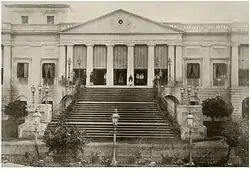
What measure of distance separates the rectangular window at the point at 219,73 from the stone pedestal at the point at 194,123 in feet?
1.17

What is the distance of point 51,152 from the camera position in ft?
28.3

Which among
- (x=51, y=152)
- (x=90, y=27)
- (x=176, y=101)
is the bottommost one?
(x=51, y=152)

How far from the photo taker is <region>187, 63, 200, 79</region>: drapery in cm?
888

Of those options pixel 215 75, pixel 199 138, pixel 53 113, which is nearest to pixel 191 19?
pixel 215 75

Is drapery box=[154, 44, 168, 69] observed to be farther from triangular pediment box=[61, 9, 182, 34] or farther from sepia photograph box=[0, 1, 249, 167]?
triangular pediment box=[61, 9, 182, 34]

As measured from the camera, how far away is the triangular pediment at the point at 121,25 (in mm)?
8797

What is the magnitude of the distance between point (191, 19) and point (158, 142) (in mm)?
1420

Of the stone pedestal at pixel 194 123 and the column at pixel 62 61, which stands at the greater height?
the column at pixel 62 61

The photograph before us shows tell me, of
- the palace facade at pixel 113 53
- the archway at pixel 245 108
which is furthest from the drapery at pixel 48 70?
the archway at pixel 245 108

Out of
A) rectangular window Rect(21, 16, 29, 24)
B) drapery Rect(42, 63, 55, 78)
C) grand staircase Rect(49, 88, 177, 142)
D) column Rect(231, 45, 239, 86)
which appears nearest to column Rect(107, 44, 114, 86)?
grand staircase Rect(49, 88, 177, 142)

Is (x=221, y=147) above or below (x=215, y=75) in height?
below

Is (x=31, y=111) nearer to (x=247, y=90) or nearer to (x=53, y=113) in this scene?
(x=53, y=113)

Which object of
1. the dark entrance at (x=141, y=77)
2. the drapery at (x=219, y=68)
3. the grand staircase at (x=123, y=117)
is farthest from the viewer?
the dark entrance at (x=141, y=77)

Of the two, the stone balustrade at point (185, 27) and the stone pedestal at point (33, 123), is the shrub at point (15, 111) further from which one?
the stone balustrade at point (185, 27)
